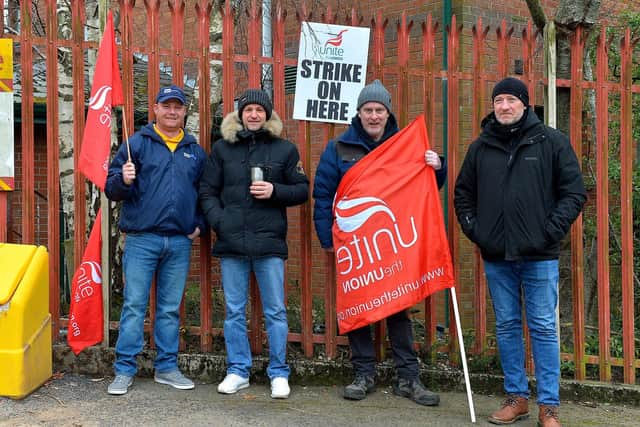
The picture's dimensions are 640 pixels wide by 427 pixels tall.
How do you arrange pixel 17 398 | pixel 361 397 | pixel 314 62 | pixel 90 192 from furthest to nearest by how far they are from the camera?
1. pixel 90 192
2. pixel 314 62
3. pixel 361 397
4. pixel 17 398

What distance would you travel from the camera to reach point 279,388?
15.1 feet

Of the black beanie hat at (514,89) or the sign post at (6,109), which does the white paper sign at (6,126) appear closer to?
the sign post at (6,109)

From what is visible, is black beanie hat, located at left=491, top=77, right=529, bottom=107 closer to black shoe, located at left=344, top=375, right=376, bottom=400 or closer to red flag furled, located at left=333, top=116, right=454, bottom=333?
red flag furled, located at left=333, top=116, right=454, bottom=333

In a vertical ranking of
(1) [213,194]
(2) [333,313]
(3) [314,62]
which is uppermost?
(3) [314,62]

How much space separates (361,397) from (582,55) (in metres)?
2.96

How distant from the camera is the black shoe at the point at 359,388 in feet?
15.1

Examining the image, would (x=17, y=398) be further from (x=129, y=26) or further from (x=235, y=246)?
(x=129, y=26)

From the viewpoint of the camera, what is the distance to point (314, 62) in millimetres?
4969

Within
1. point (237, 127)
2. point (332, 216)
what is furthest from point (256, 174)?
point (332, 216)

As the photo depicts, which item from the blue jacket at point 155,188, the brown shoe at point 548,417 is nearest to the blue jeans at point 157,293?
the blue jacket at point 155,188

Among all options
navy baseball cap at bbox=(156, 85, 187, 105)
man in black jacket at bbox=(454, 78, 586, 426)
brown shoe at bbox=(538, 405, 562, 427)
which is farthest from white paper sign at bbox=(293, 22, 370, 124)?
brown shoe at bbox=(538, 405, 562, 427)

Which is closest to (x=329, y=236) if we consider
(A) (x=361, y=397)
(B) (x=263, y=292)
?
(B) (x=263, y=292)

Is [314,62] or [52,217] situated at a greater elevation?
[314,62]

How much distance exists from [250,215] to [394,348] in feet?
4.39
